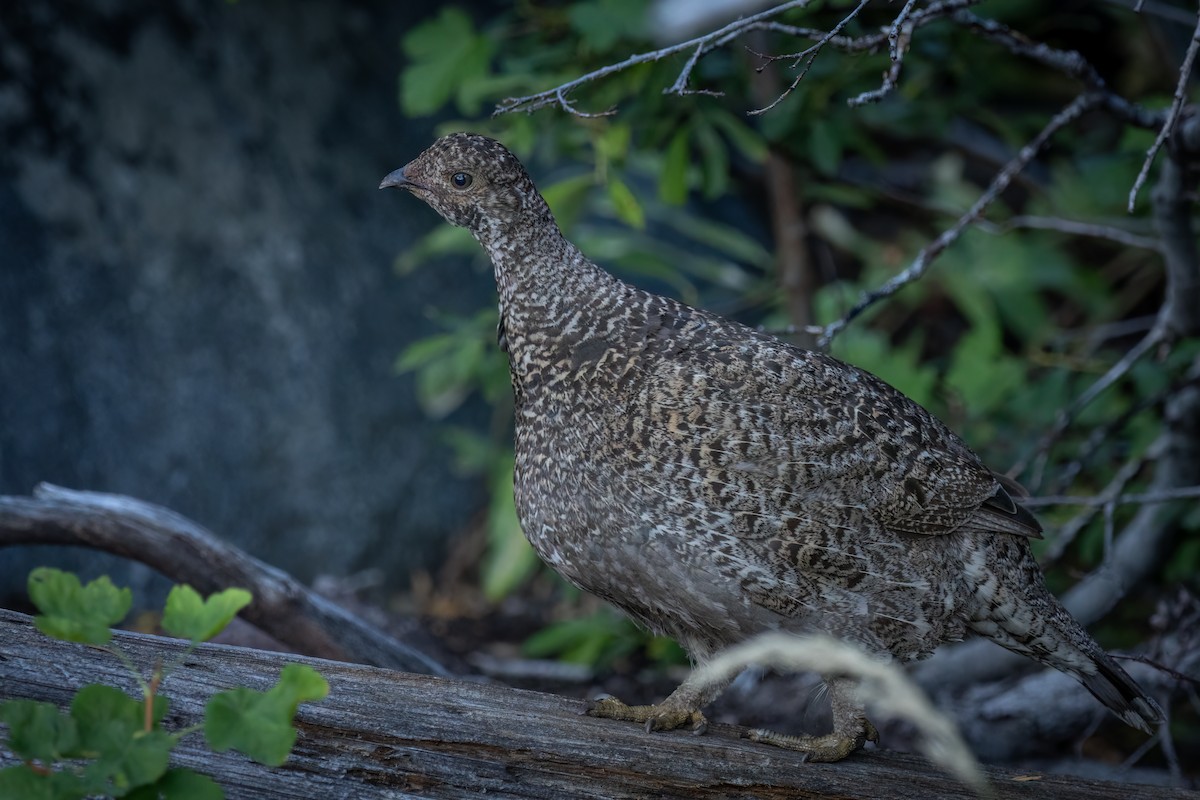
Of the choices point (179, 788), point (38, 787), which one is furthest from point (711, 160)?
point (38, 787)

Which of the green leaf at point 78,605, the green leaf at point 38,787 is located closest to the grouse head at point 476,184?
the green leaf at point 78,605

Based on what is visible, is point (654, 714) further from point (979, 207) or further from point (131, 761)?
point (979, 207)

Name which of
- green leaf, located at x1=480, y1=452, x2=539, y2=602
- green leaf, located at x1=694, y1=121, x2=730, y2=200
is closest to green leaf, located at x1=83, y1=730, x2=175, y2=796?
→ green leaf, located at x1=694, y1=121, x2=730, y2=200

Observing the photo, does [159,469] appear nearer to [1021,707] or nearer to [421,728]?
[421,728]

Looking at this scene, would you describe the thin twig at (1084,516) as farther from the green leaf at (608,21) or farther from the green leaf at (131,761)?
the green leaf at (131,761)

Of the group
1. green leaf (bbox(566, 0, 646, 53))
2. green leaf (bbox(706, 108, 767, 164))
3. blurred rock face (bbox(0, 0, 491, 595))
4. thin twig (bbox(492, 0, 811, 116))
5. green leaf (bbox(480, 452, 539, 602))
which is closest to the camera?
thin twig (bbox(492, 0, 811, 116))

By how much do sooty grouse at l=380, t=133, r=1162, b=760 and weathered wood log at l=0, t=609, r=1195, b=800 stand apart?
8.5 inches

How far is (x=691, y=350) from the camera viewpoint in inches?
126

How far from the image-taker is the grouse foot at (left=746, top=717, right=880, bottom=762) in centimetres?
304

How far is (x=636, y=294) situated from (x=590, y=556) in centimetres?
78

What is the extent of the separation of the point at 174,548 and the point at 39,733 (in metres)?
2.02

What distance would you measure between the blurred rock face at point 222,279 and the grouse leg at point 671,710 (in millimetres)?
3347

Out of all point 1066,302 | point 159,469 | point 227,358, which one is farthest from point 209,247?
point 1066,302

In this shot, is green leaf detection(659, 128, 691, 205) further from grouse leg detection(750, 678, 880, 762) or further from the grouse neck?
grouse leg detection(750, 678, 880, 762)
